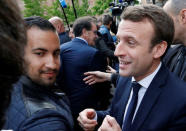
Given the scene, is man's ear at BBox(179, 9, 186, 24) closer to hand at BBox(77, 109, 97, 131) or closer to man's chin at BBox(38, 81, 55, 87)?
hand at BBox(77, 109, 97, 131)

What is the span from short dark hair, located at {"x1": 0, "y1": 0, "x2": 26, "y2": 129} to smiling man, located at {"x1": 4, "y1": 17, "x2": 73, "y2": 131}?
72mm

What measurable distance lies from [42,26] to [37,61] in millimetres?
295

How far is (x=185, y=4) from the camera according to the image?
2.15 metres

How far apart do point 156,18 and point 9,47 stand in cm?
125

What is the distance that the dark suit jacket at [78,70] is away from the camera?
3080 mm

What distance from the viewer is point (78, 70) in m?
3.08

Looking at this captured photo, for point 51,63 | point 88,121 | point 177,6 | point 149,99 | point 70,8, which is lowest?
point 88,121

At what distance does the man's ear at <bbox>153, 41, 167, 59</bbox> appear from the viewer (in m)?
1.54

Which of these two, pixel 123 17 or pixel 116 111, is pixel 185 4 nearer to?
pixel 123 17

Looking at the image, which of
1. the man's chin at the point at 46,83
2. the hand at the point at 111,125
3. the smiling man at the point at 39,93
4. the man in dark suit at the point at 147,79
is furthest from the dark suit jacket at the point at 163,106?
the man's chin at the point at 46,83

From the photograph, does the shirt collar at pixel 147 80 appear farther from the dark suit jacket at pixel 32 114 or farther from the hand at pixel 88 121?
the dark suit jacket at pixel 32 114

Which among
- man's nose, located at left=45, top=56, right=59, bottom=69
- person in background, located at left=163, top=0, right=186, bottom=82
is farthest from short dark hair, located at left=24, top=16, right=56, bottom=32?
person in background, located at left=163, top=0, right=186, bottom=82

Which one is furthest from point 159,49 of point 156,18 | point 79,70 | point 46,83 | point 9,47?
point 79,70

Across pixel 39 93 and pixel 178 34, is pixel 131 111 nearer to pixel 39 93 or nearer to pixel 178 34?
pixel 39 93
